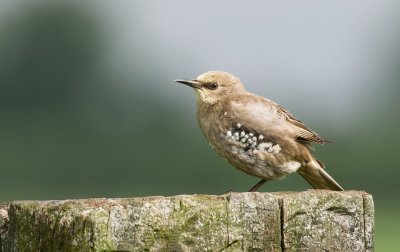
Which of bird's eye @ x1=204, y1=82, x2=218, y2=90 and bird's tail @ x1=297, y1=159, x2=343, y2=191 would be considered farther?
bird's eye @ x1=204, y1=82, x2=218, y2=90

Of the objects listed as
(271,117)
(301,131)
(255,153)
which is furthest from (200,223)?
(301,131)

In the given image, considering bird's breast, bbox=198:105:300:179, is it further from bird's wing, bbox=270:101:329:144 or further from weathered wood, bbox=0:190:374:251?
weathered wood, bbox=0:190:374:251

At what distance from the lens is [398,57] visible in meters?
64.6

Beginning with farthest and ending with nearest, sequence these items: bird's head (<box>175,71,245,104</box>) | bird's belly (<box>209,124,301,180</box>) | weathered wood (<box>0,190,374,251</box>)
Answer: bird's head (<box>175,71,245,104</box>) < bird's belly (<box>209,124,301,180</box>) < weathered wood (<box>0,190,374,251</box>)

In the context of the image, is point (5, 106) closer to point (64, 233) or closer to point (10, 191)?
point (10, 191)

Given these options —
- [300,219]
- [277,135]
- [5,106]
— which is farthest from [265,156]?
[5,106]

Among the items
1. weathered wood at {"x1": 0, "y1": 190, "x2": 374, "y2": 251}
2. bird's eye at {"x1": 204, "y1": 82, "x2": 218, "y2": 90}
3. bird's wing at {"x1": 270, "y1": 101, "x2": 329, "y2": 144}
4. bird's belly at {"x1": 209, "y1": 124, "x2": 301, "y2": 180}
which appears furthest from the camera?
bird's eye at {"x1": 204, "y1": 82, "x2": 218, "y2": 90}

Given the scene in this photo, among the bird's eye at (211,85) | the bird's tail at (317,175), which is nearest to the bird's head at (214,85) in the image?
the bird's eye at (211,85)

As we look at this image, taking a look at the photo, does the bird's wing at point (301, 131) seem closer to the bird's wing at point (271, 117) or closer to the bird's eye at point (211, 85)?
the bird's wing at point (271, 117)

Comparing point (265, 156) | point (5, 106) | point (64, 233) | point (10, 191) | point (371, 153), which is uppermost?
point (5, 106)

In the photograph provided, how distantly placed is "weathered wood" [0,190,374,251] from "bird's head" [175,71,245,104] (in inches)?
159

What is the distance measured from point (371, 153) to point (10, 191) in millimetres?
8945

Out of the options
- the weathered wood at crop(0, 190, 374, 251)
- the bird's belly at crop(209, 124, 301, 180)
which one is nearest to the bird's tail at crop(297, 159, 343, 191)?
the bird's belly at crop(209, 124, 301, 180)

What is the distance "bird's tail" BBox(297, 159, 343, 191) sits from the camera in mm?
8523
